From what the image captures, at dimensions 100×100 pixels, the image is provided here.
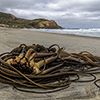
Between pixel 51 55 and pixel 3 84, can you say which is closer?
pixel 3 84

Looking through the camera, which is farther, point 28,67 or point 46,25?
point 46,25

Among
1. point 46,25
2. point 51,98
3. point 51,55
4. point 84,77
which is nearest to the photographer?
point 51,98

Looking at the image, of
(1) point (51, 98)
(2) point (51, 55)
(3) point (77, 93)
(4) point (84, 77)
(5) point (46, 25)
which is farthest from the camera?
(5) point (46, 25)

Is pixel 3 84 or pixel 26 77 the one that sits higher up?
pixel 26 77

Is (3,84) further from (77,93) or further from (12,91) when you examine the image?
(77,93)

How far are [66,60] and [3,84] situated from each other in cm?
110

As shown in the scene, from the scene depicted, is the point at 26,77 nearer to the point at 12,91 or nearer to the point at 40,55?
the point at 12,91

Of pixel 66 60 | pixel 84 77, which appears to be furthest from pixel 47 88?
pixel 66 60

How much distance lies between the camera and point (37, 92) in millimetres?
1218

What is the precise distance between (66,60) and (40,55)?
529 mm

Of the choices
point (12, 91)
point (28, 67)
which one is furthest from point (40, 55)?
point (12, 91)

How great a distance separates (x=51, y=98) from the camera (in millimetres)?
1138

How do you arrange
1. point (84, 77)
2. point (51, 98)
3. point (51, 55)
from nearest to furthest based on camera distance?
point (51, 98), point (84, 77), point (51, 55)

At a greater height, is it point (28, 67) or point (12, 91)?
point (28, 67)
